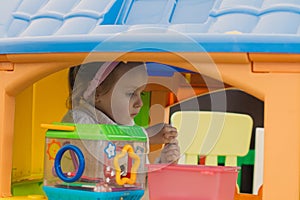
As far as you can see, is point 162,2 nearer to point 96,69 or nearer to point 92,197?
point 96,69

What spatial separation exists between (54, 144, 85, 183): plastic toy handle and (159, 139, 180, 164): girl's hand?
34cm

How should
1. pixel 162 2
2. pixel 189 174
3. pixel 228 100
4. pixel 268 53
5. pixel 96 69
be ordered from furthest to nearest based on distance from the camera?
pixel 228 100 < pixel 96 69 < pixel 162 2 < pixel 189 174 < pixel 268 53

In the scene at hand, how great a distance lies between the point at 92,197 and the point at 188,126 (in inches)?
35.7

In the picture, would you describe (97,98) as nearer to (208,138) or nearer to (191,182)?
(191,182)

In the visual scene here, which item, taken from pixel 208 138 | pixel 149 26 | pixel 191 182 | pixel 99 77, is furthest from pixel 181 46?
pixel 208 138

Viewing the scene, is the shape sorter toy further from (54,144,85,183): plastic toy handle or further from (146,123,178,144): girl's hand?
(146,123,178,144): girl's hand

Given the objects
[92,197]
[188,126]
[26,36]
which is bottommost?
[92,197]

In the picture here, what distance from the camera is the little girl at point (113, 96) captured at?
1224mm

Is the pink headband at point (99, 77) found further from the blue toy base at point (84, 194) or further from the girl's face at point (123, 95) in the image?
the blue toy base at point (84, 194)

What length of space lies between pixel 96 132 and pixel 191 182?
0.16 metres

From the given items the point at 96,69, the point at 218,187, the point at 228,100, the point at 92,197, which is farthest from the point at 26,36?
the point at 228,100

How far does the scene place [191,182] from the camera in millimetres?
976

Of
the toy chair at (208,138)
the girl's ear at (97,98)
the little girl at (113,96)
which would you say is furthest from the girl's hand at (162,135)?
the toy chair at (208,138)

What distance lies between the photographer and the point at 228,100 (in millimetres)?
2803
